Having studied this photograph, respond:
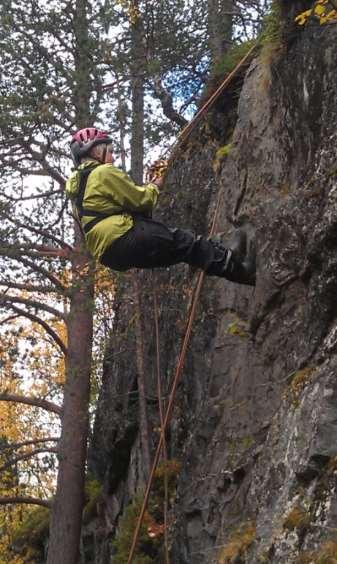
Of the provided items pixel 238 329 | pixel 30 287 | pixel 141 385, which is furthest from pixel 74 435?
pixel 238 329

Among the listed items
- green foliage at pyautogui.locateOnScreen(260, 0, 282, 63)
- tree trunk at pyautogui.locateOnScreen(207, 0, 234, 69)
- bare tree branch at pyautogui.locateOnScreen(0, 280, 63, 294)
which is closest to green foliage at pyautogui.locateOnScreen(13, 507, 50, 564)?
bare tree branch at pyautogui.locateOnScreen(0, 280, 63, 294)

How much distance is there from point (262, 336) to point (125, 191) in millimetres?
1508

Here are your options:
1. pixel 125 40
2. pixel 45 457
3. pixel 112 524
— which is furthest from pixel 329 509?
pixel 125 40

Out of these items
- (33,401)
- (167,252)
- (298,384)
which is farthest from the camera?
(33,401)

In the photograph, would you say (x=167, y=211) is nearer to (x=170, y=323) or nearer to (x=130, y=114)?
(x=170, y=323)

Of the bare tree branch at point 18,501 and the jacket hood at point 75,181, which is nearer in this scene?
the jacket hood at point 75,181

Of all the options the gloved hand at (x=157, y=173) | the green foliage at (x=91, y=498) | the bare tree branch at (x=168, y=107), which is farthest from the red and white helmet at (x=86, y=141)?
the green foliage at (x=91, y=498)

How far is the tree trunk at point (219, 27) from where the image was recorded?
12.9 metres

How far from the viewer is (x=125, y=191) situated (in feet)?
21.1

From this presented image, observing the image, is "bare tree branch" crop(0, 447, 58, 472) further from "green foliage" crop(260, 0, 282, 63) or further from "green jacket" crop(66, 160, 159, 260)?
"green foliage" crop(260, 0, 282, 63)

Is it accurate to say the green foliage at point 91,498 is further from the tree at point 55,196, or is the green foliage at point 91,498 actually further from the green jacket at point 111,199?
the green jacket at point 111,199

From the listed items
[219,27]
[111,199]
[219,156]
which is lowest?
[111,199]

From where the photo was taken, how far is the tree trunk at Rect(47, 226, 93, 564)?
12.2m

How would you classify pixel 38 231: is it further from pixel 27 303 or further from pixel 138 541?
pixel 138 541
